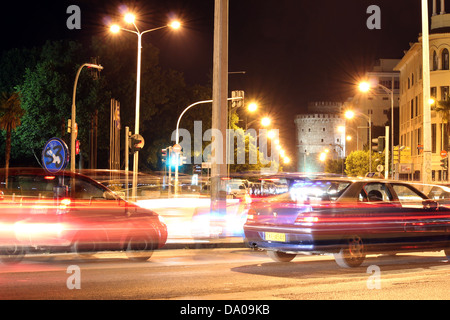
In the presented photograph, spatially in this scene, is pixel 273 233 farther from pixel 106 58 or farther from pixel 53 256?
pixel 106 58

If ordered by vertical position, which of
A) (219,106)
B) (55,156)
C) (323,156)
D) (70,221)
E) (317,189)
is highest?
(323,156)

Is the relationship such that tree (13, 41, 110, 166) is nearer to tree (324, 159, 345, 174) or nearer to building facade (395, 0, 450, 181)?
building facade (395, 0, 450, 181)

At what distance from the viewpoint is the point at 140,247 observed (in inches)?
494

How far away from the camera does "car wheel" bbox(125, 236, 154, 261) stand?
1248cm

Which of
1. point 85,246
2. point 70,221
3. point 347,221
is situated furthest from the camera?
A: point 85,246

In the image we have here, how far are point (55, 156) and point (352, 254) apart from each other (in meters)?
7.59

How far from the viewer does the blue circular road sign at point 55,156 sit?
49.6 feet

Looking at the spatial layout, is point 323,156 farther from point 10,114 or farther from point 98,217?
point 98,217

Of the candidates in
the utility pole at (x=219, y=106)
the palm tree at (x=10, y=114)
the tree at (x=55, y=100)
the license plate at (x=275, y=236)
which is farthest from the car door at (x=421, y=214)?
the palm tree at (x=10, y=114)

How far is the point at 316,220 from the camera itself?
10797 mm

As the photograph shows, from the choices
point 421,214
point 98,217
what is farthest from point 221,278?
point 421,214

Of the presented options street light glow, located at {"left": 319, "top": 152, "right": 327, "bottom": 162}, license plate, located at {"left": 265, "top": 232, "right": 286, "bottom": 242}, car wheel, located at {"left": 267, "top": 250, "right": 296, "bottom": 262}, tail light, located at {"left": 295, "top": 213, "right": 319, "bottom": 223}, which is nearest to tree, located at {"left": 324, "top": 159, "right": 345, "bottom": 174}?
street light glow, located at {"left": 319, "top": 152, "right": 327, "bottom": 162}
